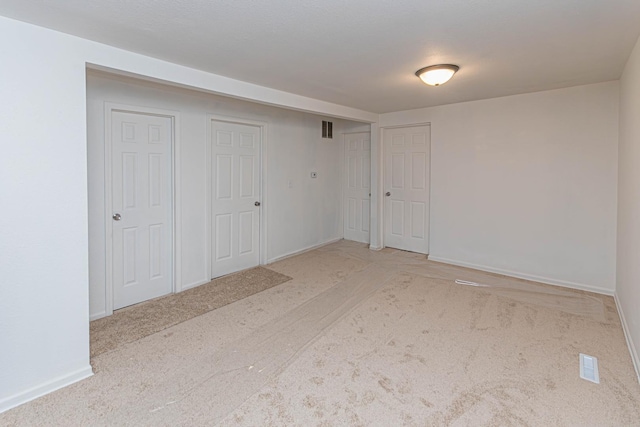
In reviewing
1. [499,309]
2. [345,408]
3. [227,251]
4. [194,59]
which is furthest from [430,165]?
[345,408]

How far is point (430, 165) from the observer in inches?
195

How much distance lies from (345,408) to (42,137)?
2.38m

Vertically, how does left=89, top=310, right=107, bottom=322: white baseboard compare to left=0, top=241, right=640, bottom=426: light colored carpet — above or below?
above

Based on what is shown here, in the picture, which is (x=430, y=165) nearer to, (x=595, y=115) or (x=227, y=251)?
(x=595, y=115)

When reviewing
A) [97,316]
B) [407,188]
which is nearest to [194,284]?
[97,316]

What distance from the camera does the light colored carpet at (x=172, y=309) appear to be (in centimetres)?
271

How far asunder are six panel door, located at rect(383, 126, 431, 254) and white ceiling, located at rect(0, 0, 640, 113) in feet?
6.35

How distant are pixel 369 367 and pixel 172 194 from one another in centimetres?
263

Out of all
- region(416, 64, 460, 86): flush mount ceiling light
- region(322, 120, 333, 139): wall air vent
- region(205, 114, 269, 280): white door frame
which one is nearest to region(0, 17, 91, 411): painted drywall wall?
region(205, 114, 269, 280): white door frame

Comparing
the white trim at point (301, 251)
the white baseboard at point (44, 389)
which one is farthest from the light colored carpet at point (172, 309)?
the white trim at point (301, 251)

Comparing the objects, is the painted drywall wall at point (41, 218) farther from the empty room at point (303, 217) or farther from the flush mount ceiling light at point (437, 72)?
the flush mount ceiling light at point (437, 72)

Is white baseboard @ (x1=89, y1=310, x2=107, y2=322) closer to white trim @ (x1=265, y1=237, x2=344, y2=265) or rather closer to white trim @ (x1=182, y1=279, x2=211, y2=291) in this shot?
white trim @ (x1=182, y1=279, x2=211, y2=291)

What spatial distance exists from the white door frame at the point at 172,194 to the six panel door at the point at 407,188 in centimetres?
329

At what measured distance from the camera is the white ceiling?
1.80m
